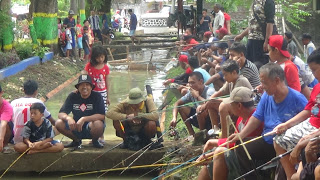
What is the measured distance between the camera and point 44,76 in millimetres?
17281

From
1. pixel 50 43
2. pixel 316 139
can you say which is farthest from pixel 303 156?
pixel 50 43

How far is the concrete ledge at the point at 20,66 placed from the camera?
15.3 meters

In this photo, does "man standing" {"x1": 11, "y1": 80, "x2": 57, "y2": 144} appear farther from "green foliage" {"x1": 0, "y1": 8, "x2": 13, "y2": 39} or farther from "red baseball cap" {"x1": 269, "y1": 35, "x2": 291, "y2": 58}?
"green foliage" {"x1": 0, "y1": 8, "x2": 13, "y2": 39}

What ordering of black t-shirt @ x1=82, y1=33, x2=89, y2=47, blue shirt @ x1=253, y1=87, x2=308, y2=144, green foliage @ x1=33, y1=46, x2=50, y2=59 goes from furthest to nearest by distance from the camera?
1. black t-shirt @ x1=82, y1=33, x2=89, y2=47
2. green foliage @ x1=33, y1=46, x2=50, y2=59
3. blue shirt @ x1=253, y1=87, x2=308, y2=144

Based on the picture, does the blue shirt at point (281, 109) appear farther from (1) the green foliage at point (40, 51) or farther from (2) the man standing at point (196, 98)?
(1) the green foliage at point (40, 51)

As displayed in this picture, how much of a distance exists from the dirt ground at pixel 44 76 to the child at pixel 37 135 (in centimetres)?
565

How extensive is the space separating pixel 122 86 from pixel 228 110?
428 inches

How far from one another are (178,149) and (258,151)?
202cm

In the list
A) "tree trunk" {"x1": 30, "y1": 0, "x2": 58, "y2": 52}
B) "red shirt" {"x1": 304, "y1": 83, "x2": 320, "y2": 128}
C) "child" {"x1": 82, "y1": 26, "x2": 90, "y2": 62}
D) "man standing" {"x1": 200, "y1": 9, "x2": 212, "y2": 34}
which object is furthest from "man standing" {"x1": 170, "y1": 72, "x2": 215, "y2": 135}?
"child" {"x1": 82, "y1": 26, "x2": 90, "y2": 62}

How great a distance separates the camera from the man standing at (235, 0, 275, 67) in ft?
27.0

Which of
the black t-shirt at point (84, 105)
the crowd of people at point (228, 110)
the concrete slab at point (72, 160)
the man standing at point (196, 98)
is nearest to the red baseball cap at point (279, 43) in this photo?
the crowd of people at point (228, 110)

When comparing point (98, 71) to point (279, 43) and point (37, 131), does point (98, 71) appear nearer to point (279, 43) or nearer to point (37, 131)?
point (37, 131)

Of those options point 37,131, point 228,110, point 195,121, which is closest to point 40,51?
point 37,131

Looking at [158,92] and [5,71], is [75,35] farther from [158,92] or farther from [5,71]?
[158,92]
